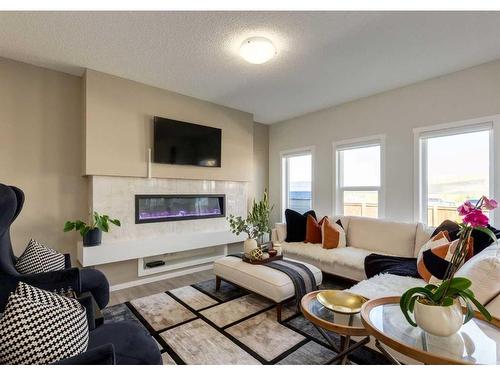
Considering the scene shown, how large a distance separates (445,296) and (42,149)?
3789 mm

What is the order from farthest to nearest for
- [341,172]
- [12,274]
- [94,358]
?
[341,172], [12,274], [94,358]

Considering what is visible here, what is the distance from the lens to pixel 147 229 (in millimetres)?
3340

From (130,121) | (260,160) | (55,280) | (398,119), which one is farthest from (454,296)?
(260,160)

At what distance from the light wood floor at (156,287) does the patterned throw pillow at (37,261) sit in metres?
0.91

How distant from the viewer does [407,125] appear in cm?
332

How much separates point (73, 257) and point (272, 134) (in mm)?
3919

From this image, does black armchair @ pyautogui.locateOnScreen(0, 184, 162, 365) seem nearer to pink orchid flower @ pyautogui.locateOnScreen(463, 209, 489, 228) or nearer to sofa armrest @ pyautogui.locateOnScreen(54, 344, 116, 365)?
sofa armrest @ pyautogui.locateOnScreen(54, 344, 116, 365)

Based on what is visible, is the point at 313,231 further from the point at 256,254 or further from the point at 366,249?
the point at 256,254

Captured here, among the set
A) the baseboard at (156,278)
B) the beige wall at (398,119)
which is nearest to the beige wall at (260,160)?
the beige wall at (398,119)

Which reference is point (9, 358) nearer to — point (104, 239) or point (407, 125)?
point (104, 239)

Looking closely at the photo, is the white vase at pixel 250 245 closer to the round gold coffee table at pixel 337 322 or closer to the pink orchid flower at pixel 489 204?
the round gold coffee table at pixel 337 322

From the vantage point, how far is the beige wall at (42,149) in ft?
8.84

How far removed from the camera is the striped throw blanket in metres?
2.31

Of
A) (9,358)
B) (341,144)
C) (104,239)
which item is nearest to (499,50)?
(341,144)
